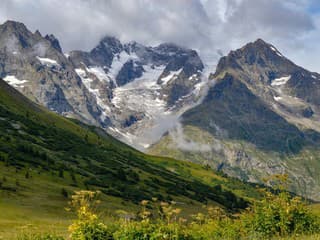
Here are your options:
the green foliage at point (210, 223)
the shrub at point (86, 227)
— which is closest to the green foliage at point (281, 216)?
the green foliage at point (210, 223)

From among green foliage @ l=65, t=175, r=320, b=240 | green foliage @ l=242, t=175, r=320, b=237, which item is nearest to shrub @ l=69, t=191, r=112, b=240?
green foliage @ l=65, t=175, r=320, b=240

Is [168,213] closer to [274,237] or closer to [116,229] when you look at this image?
[116,229]

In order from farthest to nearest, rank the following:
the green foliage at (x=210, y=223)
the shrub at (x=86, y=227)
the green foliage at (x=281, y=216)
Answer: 1. the green foliage at (x=281, y=216)
2. the green foliage at (x=210, y=223)
3. the shrub at (x=86, y=227)

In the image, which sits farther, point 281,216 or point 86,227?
point 281,216

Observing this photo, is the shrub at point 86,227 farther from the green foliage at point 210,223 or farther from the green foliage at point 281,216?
the green foliage at point 281,216

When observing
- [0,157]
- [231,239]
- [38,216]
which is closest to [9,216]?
[38,216]

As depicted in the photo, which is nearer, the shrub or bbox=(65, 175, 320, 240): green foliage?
the shrub

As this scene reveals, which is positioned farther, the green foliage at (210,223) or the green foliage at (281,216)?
the green foliage at (281,216)

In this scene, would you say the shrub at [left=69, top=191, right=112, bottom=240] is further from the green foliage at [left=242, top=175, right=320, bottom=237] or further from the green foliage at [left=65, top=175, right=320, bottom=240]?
the green foliage at [left=242, top=175, right=320, bottom=237]

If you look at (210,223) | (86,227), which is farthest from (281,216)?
(86,227)

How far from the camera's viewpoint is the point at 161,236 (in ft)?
86.3

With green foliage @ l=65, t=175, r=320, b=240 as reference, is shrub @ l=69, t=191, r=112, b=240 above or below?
below

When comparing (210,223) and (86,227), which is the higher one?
(210,223)

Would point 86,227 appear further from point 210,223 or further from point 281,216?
point 210,223
